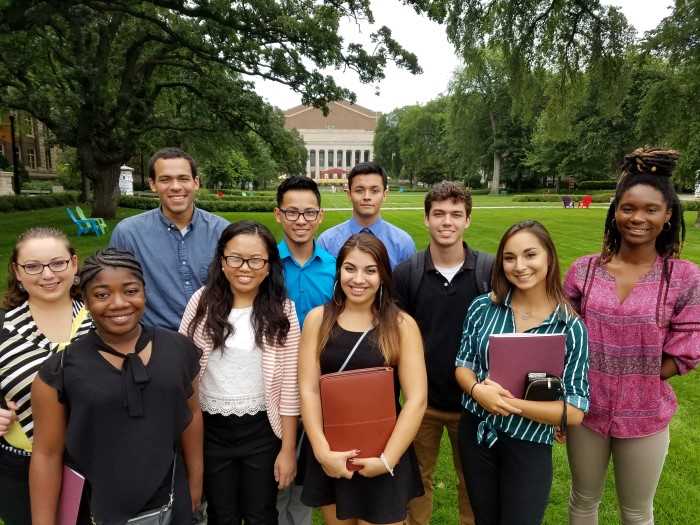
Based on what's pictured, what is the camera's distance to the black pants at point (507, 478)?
2139mm

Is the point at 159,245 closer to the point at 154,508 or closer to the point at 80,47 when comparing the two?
the point at 154,508

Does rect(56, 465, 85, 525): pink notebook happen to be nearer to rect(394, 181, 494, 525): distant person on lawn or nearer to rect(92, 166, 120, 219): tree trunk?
rect(394, 181, 494, 525): distant person on lawn

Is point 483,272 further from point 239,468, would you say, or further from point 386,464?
point 239,468

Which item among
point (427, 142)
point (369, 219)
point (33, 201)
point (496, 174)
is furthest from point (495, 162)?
point (369, 219)

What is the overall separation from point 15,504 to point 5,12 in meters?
9.48

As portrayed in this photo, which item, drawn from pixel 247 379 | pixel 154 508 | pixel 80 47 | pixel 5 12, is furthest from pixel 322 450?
pixel 80 47

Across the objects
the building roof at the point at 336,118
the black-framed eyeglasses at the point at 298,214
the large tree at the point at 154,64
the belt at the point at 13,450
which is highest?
the building roof at the point at 336,118

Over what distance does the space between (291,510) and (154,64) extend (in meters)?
19.1

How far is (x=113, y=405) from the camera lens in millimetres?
1711

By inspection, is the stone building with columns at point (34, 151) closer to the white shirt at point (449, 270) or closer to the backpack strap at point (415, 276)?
the backpack strap at point (415, 276)

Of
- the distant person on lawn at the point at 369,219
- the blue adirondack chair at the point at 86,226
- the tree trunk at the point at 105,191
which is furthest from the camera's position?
the tree trunk at the point at 105,191

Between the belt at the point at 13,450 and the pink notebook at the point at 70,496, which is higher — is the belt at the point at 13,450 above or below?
above

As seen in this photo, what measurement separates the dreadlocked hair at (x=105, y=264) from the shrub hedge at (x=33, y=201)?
74.0 ft

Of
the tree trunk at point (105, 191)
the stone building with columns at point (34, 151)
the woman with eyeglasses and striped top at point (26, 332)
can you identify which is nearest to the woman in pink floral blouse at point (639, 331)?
the woman with eyeglasses and striped top at point (26, 332)
